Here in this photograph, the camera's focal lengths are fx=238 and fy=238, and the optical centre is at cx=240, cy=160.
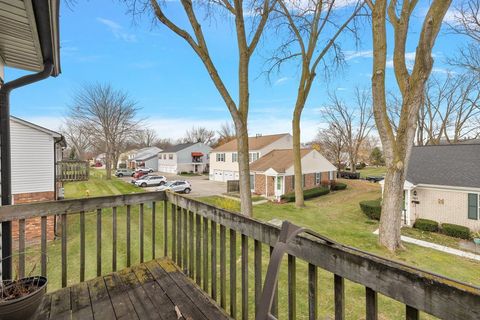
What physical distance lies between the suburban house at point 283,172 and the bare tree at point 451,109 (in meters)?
13.4

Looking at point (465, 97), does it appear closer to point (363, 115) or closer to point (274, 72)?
point (363, 115)

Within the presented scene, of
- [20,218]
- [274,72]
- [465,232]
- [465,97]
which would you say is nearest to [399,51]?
[274,72]

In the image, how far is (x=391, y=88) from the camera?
985 inches

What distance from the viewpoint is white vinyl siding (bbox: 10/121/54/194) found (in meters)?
9.22

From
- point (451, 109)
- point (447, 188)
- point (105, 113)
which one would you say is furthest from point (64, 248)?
point (451, 109)

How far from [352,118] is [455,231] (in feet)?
74.2

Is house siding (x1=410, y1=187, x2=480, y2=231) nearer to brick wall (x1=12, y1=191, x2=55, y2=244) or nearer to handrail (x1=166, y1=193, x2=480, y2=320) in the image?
handrail (x1=166, y1=193, x2=480, y2=320)

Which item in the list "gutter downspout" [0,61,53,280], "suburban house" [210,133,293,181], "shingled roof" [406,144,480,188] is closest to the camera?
"gutter downspout" [0,61,53,280]

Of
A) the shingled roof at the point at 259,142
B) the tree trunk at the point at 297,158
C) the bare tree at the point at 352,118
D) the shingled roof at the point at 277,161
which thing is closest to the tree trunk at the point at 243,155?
the tree trunk at the point at 297,158

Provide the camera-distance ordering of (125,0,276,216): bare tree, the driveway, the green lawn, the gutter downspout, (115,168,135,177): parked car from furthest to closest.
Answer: (115,168,135,177): parked car, the driveway, (125,0,276,216): bare tree, the green lawn, the gutter downspout

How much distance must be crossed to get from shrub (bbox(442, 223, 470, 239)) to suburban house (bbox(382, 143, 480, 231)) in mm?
734

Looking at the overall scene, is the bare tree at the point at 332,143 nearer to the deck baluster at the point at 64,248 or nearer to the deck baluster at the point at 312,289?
the deck baluster at the point at 64,248

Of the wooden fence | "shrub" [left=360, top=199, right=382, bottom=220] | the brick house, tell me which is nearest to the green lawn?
"shrub" [left=360, top=199, right=382, bottom=220]

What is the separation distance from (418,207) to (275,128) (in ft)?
108
